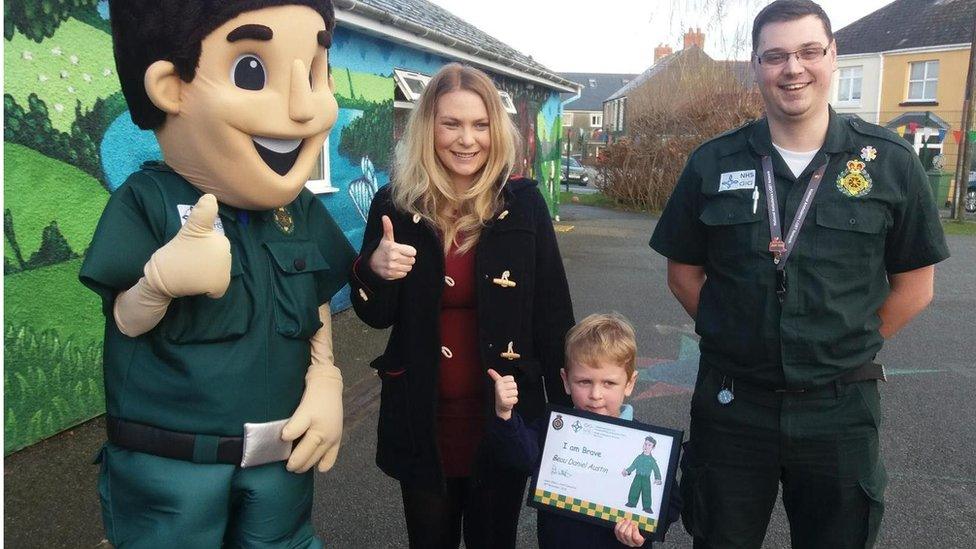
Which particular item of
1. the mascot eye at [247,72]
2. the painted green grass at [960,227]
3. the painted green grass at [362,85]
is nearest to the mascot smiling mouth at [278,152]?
the mascot eye at [247,72]

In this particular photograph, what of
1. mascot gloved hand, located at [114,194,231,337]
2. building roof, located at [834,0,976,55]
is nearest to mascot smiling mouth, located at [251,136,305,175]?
mascot gloved hand, located at [114,194,231,337]

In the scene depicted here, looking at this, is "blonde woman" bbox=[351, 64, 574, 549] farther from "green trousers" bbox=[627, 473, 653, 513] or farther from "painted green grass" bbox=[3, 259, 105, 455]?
"painted green grass" bbox=[3, 259, 105, 455]

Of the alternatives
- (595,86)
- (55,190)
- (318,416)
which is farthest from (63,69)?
(595,86)

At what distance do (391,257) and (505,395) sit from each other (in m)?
0.53

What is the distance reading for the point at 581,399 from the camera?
94.2 inches

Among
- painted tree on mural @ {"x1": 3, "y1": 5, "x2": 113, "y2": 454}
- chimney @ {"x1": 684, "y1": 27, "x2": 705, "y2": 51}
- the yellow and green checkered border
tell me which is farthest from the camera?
chimney @ {"x1": 684, "y1": 27, "x2": 705, "y2": 51}

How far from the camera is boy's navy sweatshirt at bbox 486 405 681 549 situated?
2.28 metres

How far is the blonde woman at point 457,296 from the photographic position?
2.34 metres

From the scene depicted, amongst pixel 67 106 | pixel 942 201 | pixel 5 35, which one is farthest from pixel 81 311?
pixel 942 201

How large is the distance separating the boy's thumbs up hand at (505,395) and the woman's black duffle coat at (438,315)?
7cm

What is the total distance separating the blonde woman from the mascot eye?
1.66 feet

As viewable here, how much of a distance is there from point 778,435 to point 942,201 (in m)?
22.4

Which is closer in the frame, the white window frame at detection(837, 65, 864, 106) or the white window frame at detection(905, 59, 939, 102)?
the white window frame at detection(905, 59, 939, 102)

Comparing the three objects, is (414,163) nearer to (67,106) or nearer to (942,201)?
(67,106)
